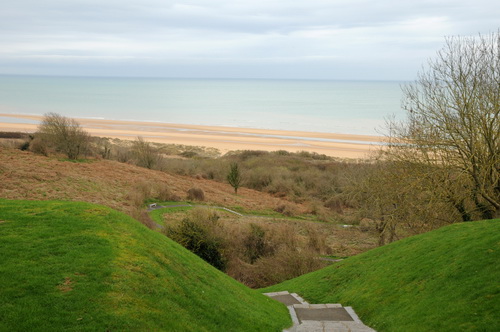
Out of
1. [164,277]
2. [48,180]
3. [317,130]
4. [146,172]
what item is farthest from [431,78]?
[317,130]

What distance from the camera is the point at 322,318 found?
1417 cm

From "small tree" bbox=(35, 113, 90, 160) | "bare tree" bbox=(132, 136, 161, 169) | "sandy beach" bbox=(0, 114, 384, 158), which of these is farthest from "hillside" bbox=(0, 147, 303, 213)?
"sandy beach" bbox=(0, 114, 384, 158)

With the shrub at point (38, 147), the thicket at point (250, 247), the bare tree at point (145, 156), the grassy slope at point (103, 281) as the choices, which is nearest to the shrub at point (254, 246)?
the thicket at point (250, 247)

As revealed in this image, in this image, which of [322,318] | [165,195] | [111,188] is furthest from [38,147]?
[322,318]

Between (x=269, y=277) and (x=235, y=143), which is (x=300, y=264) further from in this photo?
(x=235, y=143)

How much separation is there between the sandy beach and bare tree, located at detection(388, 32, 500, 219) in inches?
1936

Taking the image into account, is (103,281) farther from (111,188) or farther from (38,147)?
(38,147)

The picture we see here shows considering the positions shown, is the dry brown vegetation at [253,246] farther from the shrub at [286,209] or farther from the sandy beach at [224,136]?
the sandy beach at [224,136]

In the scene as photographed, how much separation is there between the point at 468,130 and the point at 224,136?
7466cm

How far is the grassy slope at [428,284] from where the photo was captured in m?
10.5

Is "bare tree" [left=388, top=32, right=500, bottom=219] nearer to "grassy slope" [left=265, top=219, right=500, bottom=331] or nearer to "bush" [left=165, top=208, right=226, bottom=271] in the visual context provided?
"grassy slope" [left=265, top=219, right=500, bottom=331]

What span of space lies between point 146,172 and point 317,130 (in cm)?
5754

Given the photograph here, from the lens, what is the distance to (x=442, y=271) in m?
13.1

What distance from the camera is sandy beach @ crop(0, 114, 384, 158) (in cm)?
7994
